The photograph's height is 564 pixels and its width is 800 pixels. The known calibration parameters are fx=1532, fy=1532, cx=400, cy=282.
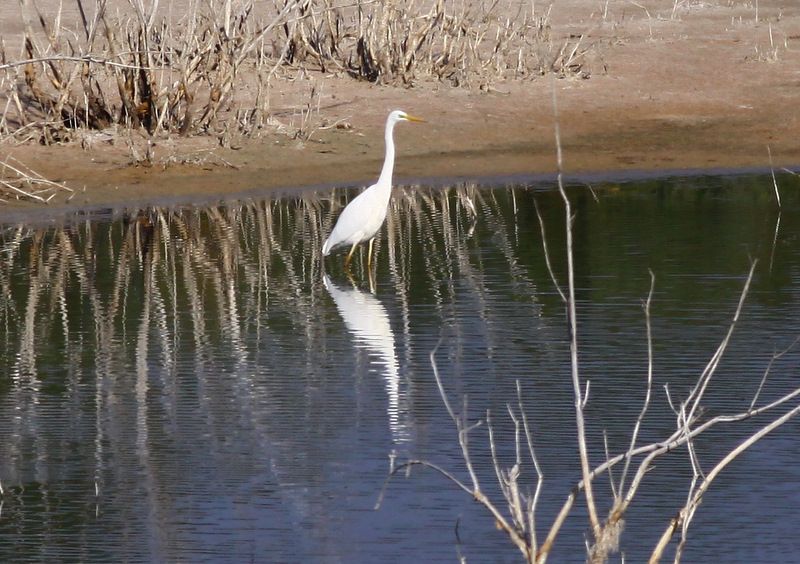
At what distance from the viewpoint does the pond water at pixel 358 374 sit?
5.11 metres

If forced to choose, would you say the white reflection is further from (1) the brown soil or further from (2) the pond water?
(1) the brown soil

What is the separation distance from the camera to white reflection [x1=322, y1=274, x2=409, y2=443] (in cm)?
650

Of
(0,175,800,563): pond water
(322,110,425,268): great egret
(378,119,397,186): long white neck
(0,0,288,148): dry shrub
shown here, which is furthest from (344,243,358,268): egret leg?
(0,0,288,148): dry shrub

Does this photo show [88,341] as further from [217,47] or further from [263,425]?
[217,47]

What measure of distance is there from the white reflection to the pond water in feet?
0.07

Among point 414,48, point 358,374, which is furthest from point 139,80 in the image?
point 358,374

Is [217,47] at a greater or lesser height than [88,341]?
greater

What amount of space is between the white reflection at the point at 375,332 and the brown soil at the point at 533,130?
4058 mm

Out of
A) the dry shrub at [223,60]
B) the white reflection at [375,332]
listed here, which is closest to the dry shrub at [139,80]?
the dry shrub at [223,60]

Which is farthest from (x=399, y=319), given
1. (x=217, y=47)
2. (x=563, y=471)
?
(x=217, y=47)

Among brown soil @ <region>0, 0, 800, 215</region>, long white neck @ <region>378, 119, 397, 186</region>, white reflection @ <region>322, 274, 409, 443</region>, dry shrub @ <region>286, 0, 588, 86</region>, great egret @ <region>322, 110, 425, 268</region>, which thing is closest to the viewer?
white reflection @ <region>322, 274, 409, 443</region>

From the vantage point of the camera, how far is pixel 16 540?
5078mm

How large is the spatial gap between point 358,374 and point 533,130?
8.85 m

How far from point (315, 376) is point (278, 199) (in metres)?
5.89
